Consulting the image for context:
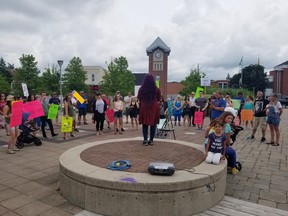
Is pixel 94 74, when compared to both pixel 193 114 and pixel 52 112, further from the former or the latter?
pixel 52 112

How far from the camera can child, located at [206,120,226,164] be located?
4.06 metres

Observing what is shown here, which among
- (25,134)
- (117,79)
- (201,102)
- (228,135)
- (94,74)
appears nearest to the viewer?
(228,135)

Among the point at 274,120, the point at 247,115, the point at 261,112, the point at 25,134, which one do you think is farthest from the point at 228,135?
the point at 247,115

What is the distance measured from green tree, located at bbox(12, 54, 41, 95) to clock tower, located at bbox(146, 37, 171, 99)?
31984 mm

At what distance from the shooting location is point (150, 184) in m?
3.09

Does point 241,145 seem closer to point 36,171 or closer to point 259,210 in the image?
point 259,210

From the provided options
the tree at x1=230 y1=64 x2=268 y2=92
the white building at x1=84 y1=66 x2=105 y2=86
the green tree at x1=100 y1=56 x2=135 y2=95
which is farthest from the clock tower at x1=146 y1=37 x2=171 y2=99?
the tree at x1=230 y1=64 x2=268 y2=92

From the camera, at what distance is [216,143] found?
13.9 ft

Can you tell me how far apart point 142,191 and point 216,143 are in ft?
5.96

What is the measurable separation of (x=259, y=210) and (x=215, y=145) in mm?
1214

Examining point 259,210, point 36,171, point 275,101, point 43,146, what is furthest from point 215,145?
point 43,146

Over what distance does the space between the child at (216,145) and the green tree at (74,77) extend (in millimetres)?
41308

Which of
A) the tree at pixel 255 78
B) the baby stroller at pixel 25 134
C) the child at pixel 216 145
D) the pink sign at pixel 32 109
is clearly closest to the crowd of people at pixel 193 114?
the child at pixel 216 145

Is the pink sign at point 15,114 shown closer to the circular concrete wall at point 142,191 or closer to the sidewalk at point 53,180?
the sidewalk at point 53,180
